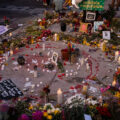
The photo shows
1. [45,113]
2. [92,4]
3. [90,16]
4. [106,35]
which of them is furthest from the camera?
[90,16]

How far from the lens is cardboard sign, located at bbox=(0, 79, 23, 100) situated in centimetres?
730

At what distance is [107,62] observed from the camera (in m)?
9.93

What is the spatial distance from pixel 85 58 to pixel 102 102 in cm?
380

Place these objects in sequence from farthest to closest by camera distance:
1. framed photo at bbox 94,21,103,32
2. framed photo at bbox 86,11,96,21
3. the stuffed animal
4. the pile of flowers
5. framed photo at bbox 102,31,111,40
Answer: the stuffed animal, framed photo at bbox 86,11,96,21, framed photo at bbox 94,21,103,32, framed photo at bbox 102,31,111,40, the pile of flowers

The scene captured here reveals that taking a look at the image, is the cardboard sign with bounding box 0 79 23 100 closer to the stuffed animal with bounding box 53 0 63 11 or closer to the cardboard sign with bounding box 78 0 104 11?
the cardboard sign with bounding box 78 0 104 11

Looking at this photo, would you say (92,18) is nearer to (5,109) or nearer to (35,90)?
(35,90)

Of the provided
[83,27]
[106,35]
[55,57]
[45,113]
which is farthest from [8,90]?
[83,27]

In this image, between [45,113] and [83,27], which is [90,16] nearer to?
[83,27]

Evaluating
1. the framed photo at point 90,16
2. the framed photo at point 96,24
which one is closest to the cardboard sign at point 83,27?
the framed photo at point 96,24

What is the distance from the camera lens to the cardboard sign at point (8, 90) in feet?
24.0

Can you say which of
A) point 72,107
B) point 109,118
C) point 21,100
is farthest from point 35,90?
point 109,118

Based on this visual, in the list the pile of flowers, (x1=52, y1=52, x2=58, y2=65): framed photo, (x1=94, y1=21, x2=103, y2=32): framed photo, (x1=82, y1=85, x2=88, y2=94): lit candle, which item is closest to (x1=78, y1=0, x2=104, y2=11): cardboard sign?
(x1=94, y1=21, x2=103, y2=32): framed photo

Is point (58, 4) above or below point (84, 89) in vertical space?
above

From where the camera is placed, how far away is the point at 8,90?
25.0ft
